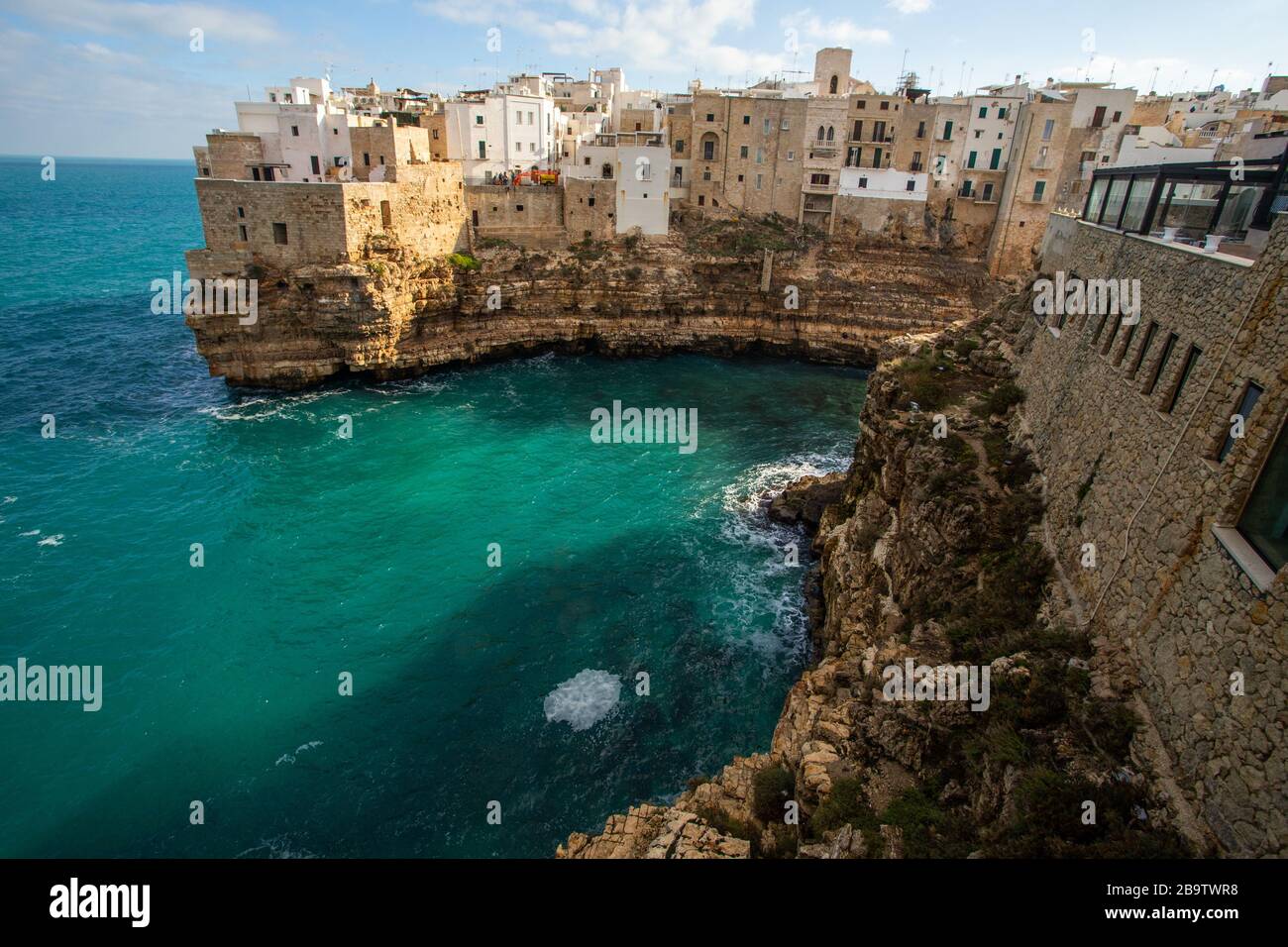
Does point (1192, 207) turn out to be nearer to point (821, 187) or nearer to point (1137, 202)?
point (1137, 202)

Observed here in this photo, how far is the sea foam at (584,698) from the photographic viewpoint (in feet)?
66.8

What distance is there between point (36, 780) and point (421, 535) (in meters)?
13.8

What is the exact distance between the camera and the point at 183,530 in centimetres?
2825

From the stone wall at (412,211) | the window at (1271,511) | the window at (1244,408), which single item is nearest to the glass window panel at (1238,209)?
the window at (1244,408)

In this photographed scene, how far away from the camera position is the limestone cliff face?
162 ft

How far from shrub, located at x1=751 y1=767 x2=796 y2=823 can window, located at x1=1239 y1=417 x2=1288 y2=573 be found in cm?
905

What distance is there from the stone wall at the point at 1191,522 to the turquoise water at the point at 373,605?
11076mm

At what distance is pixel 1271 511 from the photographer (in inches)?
368

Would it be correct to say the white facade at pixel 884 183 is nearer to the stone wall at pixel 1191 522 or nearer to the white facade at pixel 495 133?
the white facade at pixel 495 133

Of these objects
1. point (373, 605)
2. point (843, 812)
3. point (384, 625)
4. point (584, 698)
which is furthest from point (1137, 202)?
point (373, 605)

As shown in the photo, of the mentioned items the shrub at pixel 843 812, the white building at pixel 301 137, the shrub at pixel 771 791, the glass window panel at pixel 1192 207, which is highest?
the white building at pixel 301 137

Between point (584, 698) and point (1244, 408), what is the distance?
56.9 feet

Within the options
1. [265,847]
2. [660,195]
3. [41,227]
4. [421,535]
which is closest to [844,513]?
[421,535]
